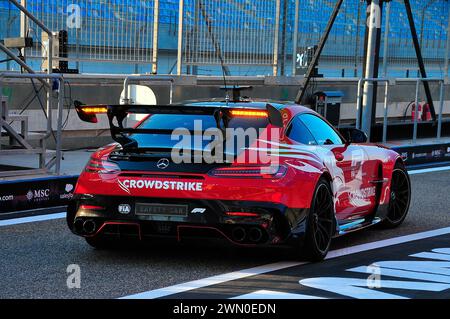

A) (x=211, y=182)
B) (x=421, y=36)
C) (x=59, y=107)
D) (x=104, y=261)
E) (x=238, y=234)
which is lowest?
(x=104, y=261)

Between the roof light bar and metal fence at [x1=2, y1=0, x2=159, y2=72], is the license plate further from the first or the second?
metal fence at [x1=2, y1=0, x2=159, y2=72]

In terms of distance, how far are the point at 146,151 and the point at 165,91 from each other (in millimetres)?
9261

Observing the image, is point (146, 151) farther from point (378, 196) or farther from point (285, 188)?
point (378, 196)

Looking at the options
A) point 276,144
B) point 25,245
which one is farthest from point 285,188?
point 25,245

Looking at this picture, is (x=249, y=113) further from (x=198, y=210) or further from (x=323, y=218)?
(x=323, y=218)

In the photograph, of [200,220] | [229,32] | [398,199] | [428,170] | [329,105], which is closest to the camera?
[200,220]

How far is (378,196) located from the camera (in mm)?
9625

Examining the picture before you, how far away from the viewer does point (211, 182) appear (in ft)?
24.5

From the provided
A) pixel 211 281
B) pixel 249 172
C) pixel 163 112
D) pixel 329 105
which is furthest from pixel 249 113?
pixel 329 105

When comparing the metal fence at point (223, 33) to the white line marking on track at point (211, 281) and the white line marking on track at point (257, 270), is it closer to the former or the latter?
the white line marking on track at point (257, 270)

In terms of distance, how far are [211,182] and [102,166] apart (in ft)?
3.29

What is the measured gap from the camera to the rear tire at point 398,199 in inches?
396
